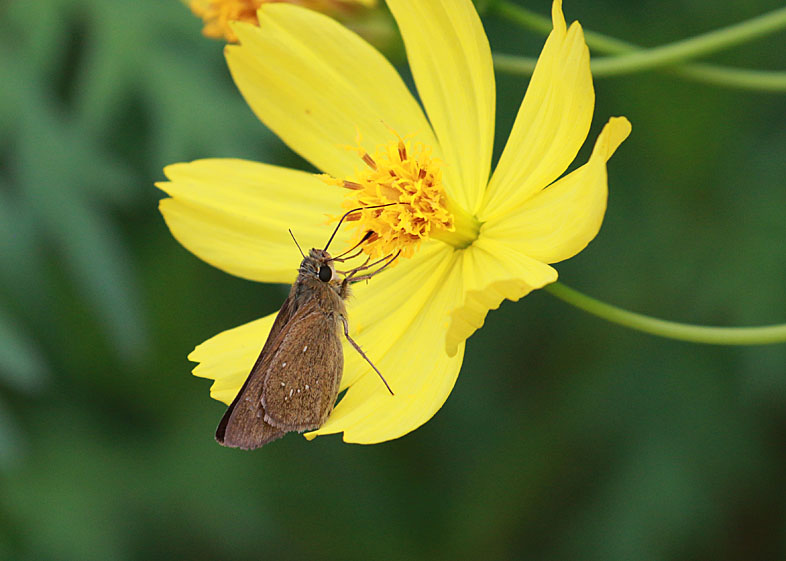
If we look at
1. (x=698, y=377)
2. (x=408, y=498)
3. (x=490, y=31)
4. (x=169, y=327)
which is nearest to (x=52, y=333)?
(x=169, y=327)

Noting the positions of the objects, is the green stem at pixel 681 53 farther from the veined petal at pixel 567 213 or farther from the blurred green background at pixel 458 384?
the blurred green background at pixel 458 384

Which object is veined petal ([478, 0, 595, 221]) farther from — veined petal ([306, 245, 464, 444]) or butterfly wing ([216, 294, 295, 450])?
butterfly wing ([216, 294, 295, 450])

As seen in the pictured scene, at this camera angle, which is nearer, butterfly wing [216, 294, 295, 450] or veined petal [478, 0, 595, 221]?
veined petal [478, 0, 595, 221]

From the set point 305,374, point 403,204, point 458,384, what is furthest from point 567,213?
point 458,384

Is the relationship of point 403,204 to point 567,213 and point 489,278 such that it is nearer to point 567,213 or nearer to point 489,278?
point 489,278

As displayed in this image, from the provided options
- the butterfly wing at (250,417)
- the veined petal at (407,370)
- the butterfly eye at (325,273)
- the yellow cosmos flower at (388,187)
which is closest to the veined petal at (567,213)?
the yellow cosmos flower at (388,187)

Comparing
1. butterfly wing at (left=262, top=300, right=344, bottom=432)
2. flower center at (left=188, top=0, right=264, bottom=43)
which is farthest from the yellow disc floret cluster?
flower center at (left=188, top=0, right=264, bottom=43)
